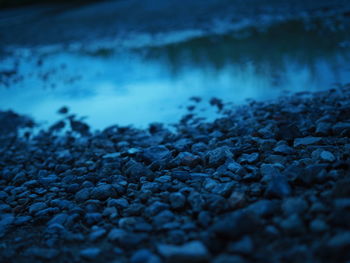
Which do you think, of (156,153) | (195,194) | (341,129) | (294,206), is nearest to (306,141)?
(341,129)

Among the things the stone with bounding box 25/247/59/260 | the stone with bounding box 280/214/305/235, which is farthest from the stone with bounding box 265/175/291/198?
the stone with bounding box 25/247/59/260

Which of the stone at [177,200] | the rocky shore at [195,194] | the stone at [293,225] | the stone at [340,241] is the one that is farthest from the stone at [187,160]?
the stone at [340,241]

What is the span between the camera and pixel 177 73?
8.74 meters

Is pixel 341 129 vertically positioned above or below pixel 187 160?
above

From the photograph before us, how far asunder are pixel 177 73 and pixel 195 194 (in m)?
5.98

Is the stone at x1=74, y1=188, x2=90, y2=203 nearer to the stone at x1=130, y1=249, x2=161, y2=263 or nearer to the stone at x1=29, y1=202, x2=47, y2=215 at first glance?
the stone at x1=29, y1=202, x2=47, y2=215

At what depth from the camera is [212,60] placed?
9305 mm

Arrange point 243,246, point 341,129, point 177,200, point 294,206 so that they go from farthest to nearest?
point 341,129 < point 177,200 < point 294,206 < point 243,246

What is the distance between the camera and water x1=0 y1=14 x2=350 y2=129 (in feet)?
22.0

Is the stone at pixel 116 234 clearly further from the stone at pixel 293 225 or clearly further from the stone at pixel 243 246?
the stone at pixel 293 225

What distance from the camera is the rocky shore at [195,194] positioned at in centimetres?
245

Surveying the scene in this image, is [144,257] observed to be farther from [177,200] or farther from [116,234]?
Result: [177,200]

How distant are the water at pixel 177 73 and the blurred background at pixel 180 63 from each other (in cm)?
3

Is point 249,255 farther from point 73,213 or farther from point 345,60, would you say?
point 345,60
